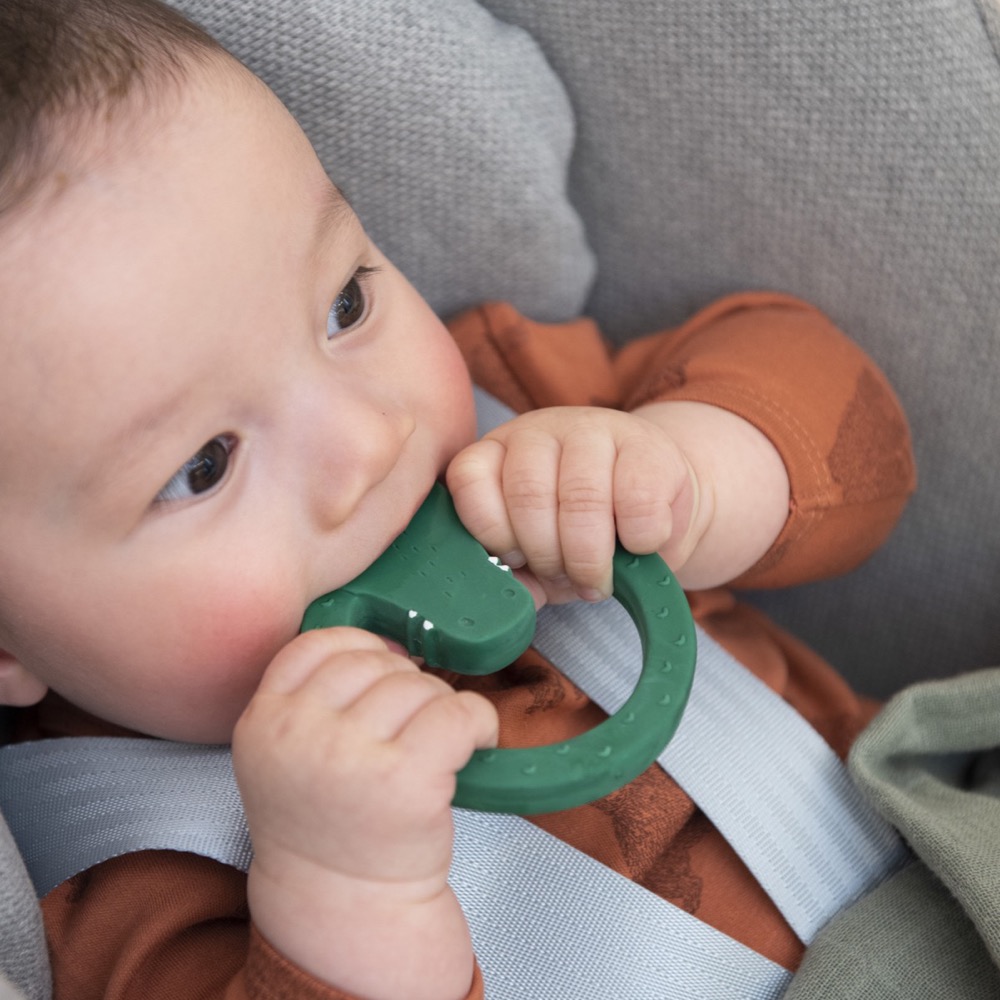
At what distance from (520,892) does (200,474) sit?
321 millimetres

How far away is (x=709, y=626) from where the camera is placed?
95cm

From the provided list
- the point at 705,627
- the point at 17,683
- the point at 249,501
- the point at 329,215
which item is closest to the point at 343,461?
the point at 249,501

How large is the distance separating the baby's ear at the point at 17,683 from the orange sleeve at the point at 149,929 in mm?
119

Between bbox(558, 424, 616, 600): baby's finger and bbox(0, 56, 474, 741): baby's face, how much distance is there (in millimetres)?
91

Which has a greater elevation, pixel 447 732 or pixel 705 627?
pixel 447 732

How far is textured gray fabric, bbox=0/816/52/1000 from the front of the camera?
0.65 metres

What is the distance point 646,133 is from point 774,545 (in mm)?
339

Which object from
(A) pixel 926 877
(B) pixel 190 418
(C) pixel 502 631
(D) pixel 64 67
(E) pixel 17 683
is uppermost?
(D) pixel 64 67

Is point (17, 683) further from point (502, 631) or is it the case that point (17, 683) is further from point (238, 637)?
point (502, 631)

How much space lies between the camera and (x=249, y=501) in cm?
65

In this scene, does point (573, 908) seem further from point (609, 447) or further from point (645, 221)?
point (645, 221)

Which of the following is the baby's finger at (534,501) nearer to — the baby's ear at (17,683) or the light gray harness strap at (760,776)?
the light gray harness strap at (760,776)

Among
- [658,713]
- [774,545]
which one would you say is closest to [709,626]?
[774,545]

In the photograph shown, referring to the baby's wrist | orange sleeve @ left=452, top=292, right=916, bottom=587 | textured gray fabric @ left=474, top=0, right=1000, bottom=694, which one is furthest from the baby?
textured gray fabric @ left=474, top=0, right=1000, bottom=694
